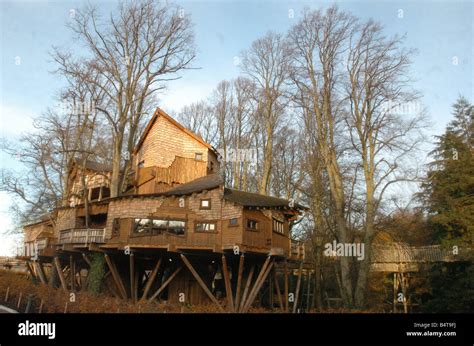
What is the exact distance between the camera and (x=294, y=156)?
42.2 m

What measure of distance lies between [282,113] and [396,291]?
688 inches

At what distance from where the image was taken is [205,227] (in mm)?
23438

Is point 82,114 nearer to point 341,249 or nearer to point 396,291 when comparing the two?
point 341,249

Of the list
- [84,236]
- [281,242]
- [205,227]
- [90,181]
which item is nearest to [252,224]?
[205,227]

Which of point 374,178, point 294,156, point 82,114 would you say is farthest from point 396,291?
point 82,114

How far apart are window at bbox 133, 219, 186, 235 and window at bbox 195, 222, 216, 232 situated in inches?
31.2

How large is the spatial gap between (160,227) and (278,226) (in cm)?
701

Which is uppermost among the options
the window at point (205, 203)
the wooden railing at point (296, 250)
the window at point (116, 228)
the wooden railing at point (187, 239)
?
the window at point (205, 203)

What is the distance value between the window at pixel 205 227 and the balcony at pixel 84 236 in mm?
5807

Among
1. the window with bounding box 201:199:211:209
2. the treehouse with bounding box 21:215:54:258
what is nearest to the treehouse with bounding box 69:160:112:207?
the treehouse with bounding box 21:215:54:258

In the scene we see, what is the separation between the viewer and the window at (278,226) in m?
24.9

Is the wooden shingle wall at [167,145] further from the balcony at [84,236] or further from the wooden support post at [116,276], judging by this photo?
the wooden support post at [116,276]
